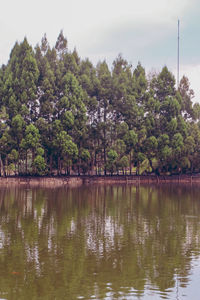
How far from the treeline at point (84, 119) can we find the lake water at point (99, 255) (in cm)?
3086

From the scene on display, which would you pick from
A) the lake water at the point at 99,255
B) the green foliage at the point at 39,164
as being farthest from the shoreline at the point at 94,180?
the lake water at the point at 99,255

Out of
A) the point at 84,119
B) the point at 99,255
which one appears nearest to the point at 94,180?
the point at 84,119

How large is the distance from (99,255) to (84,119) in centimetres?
4482

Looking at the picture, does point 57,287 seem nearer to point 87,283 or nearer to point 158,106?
point 87,283

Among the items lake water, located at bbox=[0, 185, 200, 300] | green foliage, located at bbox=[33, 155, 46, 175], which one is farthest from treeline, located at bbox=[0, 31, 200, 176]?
lake water, located at bbox=[0, 185, 200, 300]

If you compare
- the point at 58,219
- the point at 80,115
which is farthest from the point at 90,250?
the point at 80,115

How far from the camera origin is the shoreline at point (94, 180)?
171 feet

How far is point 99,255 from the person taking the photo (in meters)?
13.8

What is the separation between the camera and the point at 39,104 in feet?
193

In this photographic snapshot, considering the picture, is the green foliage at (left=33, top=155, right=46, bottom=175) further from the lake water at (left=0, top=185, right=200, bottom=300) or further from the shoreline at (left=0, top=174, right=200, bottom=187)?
the lake water at (left=0, top=185, right=200, bottom=300)

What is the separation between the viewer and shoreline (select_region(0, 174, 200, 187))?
2047 inches

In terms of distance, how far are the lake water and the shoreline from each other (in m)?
27.2

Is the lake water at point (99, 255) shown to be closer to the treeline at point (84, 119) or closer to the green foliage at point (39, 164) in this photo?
the green foliage at point (39, 164)

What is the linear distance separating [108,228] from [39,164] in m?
34.2
